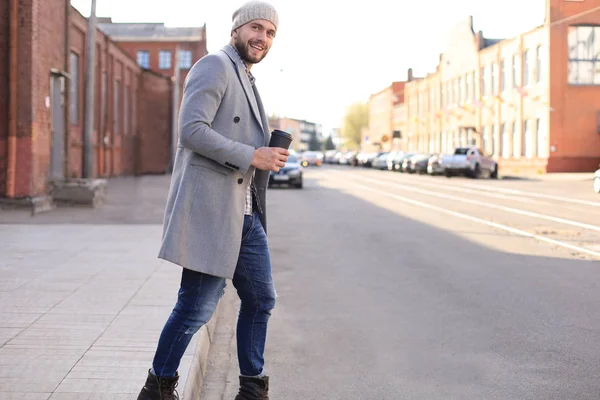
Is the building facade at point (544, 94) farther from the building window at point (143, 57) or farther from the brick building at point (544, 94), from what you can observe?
the building window at point (143, 57)

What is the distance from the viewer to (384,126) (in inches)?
4087

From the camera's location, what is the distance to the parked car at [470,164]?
1634 inches

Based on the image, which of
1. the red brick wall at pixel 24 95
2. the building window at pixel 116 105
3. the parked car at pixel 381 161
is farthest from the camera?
the parked car at pixel 381 161

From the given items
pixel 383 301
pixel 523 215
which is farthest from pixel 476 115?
pixel 383 301

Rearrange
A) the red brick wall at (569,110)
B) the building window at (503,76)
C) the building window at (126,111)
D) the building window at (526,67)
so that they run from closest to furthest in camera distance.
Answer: the building window at (126,111) → the red brick wall at (569,110) → the building window at (526,67) → the building window at (503,76)

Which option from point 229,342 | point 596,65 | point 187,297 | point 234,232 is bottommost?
point 229,342

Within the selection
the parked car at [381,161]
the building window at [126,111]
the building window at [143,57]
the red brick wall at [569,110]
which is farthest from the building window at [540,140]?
the building window at [143,57]

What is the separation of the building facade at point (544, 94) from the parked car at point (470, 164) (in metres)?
3.60

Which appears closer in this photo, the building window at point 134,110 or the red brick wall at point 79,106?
the red brick wall at point 79,106

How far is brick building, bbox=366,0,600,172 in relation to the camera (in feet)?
141

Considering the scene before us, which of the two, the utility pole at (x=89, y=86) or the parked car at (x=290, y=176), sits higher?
the utility pole at (x=89, y=86)

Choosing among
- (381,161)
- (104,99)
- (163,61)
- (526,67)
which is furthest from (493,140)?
(163,61)

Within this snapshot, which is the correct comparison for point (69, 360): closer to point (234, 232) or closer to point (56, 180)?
point (234, 232)

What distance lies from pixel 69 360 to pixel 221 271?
1.70 m
